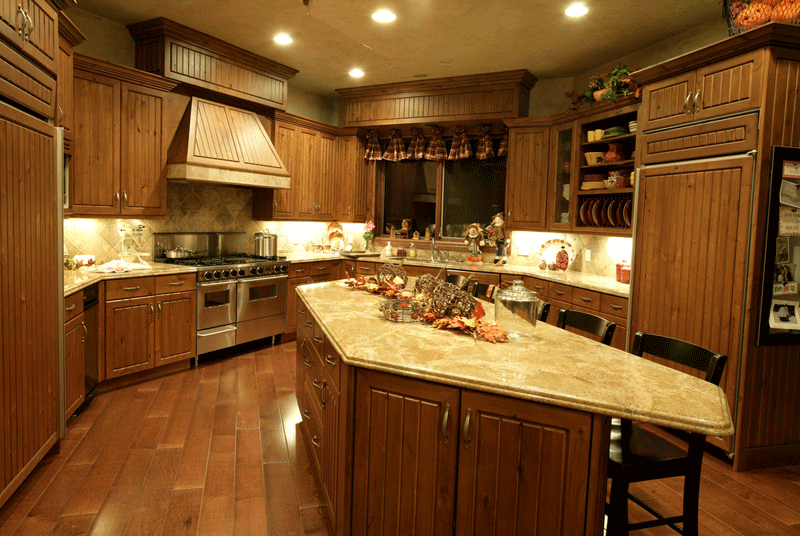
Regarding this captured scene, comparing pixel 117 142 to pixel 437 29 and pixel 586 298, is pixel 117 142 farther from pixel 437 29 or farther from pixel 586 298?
pixel 586 298

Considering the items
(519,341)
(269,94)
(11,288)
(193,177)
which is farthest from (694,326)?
(269,94)

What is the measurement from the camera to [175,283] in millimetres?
4145

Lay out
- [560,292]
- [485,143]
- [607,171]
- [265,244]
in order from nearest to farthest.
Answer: [560,292]
[607,171]
[265,244]
[485,143]

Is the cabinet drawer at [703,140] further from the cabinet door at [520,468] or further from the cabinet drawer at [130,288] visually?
the cabinet drawer at [130,288]

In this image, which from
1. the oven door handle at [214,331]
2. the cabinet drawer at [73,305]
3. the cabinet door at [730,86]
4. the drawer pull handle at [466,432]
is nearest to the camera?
the drawer pull handle at [466,432]

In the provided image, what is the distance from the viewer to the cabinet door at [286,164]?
5484 mm

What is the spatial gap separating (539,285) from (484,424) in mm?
3358

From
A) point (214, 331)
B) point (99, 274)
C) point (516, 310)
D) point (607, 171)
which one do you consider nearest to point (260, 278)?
point (214, 331)

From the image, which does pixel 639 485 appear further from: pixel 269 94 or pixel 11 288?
pixel 269 94

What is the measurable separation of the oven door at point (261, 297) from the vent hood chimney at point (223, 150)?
985 millimetres

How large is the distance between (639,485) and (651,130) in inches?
90.1

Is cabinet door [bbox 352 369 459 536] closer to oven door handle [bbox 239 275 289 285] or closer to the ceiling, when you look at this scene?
the ceiling

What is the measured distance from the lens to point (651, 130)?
3338 mm

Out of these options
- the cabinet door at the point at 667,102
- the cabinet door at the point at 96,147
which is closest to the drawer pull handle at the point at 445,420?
the cabinet door at the point at 667,102
